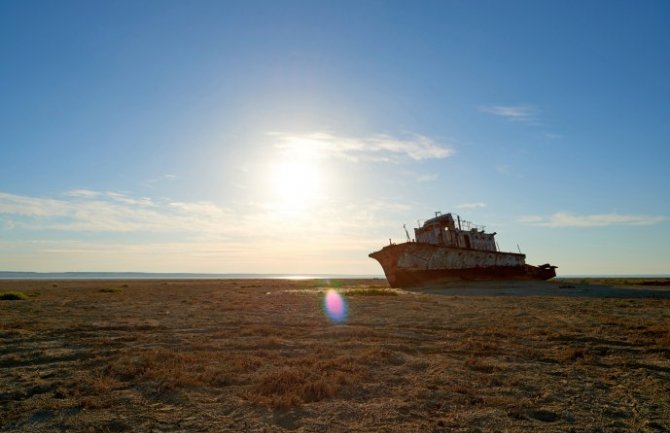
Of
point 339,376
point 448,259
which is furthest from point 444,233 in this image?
point 339,376

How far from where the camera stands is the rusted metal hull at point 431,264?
123 ft

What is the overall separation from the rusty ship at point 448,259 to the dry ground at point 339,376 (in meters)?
23.0

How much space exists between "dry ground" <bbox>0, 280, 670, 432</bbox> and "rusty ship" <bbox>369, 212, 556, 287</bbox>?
2298 centimetres

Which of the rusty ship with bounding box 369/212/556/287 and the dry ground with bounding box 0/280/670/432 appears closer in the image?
the dry ground with bounding box 0/280/670/432

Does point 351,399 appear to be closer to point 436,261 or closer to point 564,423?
point 564,423

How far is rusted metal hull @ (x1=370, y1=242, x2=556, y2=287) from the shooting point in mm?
37344

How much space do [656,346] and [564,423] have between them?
6254 mm

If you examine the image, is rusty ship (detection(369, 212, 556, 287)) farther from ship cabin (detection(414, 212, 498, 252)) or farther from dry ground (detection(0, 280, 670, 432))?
dry ground (detection(0, 280, 670, 432))

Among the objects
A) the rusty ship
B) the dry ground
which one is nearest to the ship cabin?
the rusty ship

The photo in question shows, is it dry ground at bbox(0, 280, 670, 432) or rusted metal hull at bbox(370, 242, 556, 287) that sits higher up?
rusted metal hull at bbox(370, 242, 556, 287)

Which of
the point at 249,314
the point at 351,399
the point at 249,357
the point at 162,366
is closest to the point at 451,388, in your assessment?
the point at 351,399

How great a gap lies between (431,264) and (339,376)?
3165cm

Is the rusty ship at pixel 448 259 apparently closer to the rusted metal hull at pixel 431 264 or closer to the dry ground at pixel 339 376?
the rusted metal hull at pixel 431 264

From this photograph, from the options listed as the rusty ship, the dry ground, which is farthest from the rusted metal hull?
the dry ground
